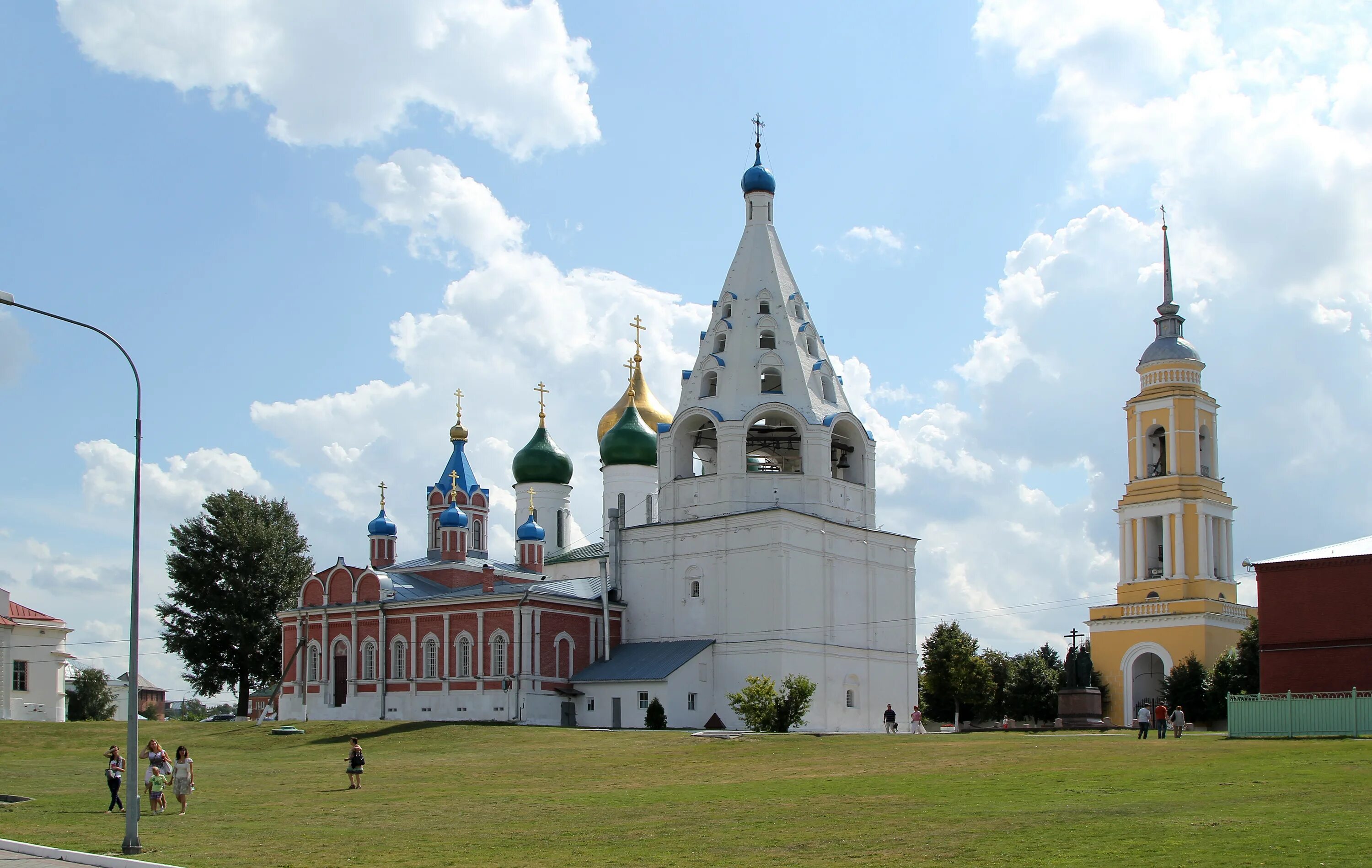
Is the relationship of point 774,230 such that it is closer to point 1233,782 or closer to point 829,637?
point 829,637

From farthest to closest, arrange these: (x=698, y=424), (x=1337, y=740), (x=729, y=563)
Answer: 1. (x=698, y=424)
2. (x=729, y=563)
3. (x=1337, y=740)

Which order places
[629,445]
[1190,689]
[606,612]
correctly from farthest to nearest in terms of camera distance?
[629,445] < [1190,689] < [606,612]

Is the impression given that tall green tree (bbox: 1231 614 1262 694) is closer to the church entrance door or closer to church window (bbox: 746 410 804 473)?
church window (bbox: 746 410 804 473)

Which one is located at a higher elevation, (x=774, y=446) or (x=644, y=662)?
(x=774, y=446)

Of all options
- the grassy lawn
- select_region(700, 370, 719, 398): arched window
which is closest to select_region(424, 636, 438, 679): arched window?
select_region(700, 370, 719, 398): arched window

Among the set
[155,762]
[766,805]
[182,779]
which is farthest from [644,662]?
[766,805]

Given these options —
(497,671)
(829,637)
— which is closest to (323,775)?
(497,671)

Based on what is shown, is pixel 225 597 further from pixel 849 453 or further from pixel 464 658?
pixel 849 453

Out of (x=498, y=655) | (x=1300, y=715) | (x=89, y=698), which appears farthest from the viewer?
(x=89, y=698)

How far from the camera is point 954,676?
57.0 metres

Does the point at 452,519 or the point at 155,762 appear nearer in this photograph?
the point at 155,762

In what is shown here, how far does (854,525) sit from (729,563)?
4.60m

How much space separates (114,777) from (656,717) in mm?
21176

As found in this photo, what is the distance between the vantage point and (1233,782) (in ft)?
66.8
